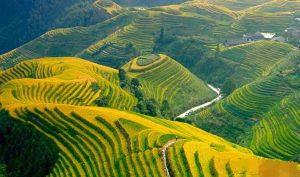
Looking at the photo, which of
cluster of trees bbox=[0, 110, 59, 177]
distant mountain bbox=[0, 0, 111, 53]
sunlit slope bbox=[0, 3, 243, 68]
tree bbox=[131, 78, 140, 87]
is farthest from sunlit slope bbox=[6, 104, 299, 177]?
distant mountain bbox=[0, 0, 111, 53]

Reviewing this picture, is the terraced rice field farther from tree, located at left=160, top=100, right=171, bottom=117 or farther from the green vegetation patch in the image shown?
the green vegetation patch

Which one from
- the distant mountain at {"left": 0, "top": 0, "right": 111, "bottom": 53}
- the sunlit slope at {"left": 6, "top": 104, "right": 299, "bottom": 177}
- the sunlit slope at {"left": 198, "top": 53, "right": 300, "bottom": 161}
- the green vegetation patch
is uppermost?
the sunlit slope at {"left": 6, "top": 104, "right": 299, "bottom": 177}

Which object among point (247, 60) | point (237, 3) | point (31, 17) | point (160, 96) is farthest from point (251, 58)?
point (31, 17)

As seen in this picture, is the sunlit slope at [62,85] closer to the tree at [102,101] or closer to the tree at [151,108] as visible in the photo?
the tree at [102,101]

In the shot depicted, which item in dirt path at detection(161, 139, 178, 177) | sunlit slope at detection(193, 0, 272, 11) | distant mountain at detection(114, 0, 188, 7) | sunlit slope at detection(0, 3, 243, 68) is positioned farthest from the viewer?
distant mountain at detection(114, 0, 188, 7)

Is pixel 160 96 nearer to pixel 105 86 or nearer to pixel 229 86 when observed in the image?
pixel 105 86

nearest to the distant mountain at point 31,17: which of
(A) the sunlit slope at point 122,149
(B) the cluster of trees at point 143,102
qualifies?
(B) the cluster of trees at point 143,102

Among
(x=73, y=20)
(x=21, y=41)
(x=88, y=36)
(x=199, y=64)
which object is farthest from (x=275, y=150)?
(x=21, y=41)
